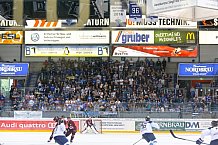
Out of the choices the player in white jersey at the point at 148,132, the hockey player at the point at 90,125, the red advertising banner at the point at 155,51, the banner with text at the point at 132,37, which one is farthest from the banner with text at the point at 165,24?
the player in white jersey at the point at 148,132

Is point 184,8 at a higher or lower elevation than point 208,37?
lower

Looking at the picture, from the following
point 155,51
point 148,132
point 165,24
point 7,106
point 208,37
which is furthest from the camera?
point 155,51

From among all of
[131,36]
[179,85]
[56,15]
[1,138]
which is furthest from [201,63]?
[1,138]

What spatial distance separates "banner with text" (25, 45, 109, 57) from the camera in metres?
25.5

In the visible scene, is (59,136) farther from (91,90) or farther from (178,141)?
(91,90)

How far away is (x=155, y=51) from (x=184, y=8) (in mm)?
18765

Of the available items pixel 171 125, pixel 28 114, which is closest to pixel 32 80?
pixel 28 114

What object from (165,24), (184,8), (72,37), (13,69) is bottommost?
(13,69)

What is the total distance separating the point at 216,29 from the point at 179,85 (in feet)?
13.2

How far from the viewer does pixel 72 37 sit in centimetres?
2480

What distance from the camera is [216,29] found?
24.6 metres

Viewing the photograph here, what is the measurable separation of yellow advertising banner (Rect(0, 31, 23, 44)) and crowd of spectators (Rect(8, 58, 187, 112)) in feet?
8.94

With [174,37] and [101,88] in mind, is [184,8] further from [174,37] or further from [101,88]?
[101,88]

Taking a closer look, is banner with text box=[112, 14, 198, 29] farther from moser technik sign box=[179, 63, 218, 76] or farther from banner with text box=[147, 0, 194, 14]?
banner with text box=[147, 0, 194, 14]
